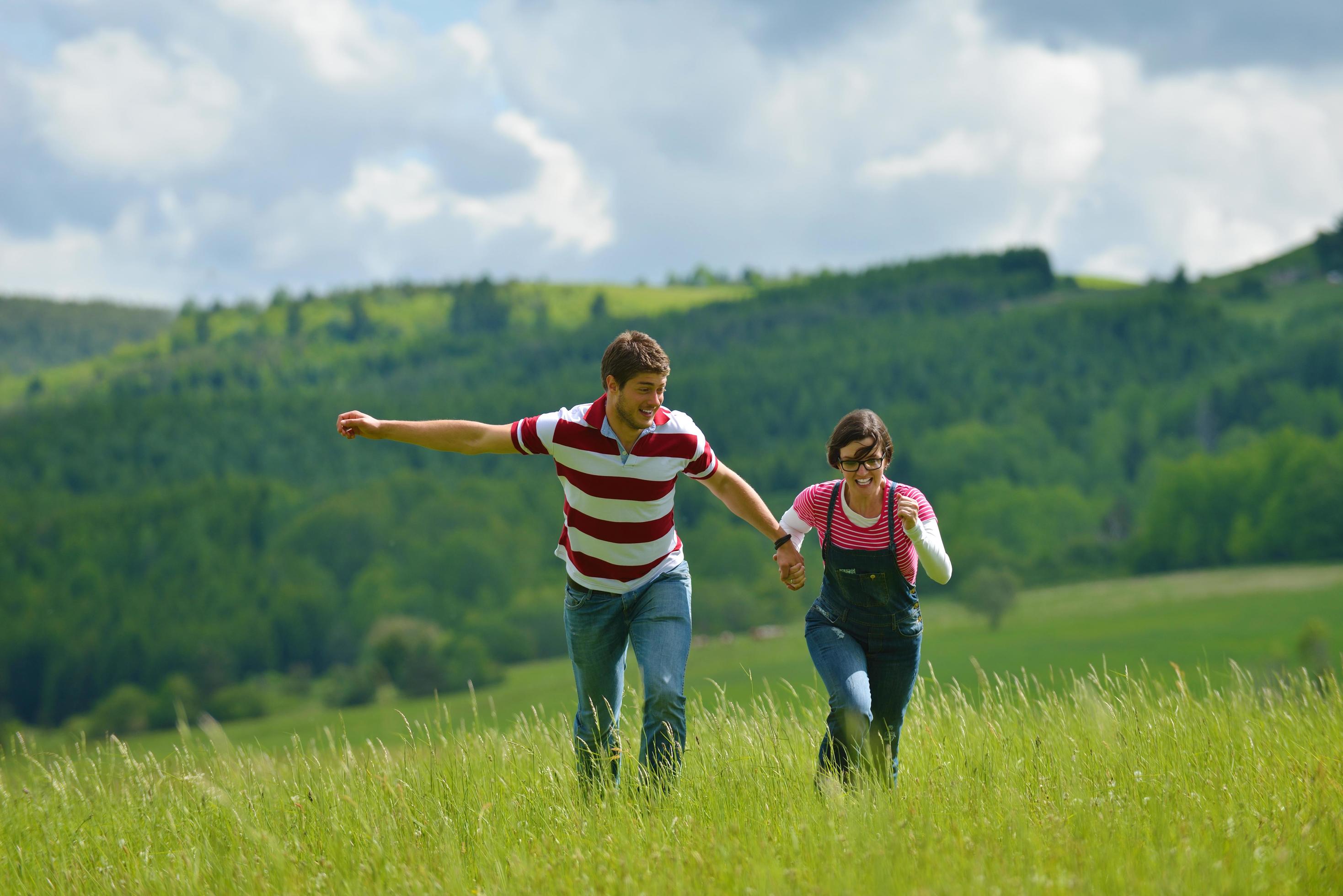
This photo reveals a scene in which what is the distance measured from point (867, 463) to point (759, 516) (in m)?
0.72

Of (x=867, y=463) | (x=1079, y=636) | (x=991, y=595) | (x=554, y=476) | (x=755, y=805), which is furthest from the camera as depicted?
(x=554, y=476)

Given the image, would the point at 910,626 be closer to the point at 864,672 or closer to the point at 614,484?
the point at 864,672

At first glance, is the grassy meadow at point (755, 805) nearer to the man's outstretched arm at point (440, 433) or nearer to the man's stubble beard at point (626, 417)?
the man's stubble beard at point (626, 417)

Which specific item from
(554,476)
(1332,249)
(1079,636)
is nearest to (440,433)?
(1079,636)

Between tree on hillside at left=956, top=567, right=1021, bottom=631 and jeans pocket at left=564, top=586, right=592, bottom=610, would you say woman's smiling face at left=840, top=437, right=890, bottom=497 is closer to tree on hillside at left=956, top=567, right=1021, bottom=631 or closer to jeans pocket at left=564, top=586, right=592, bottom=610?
jeans pocket at left=564, top=586, right=592, bottom=610

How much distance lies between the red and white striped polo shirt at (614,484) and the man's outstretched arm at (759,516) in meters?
0.22

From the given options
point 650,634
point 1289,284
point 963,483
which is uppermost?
point 1289,284

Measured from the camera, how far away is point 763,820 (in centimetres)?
460

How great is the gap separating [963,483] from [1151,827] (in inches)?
5302

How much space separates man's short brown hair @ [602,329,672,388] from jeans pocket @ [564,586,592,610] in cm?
102

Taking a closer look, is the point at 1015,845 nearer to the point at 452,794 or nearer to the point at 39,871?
the point at 452,794

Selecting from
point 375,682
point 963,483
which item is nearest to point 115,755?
point 375,682

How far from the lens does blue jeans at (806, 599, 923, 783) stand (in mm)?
5086

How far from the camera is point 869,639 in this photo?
5.30 metres
